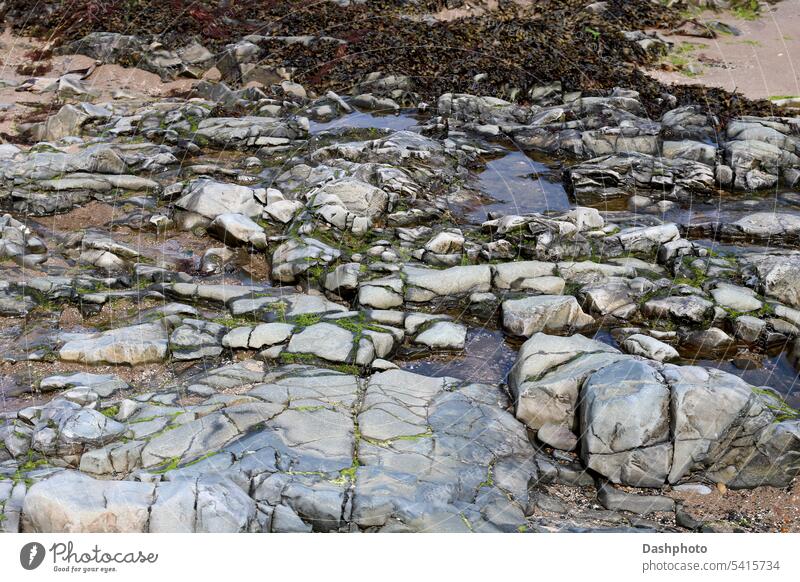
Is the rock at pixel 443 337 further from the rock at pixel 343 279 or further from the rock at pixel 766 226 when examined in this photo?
the rock at pixel 766 226

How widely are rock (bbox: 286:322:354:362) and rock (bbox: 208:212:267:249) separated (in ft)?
8.00

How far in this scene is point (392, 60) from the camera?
1669cm

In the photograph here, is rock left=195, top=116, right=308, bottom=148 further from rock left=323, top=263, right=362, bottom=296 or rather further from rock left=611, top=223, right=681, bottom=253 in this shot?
rock left=611, top=223, right=681, bottom=253

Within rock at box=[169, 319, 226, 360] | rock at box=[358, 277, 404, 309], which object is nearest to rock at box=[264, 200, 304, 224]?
rock at box=[358, 277, 404, 309]

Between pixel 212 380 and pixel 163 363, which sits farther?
pixel 163 363

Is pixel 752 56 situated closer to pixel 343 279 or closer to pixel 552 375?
pixel 343 279

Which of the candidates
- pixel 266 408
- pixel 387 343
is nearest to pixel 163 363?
pixel 266 408

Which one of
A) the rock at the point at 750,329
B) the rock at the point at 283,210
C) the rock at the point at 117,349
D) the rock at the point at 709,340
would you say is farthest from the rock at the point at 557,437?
the rock at the point at 283,210

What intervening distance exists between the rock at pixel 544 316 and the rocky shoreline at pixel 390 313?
0.03 metres

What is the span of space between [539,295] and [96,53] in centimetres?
1269
